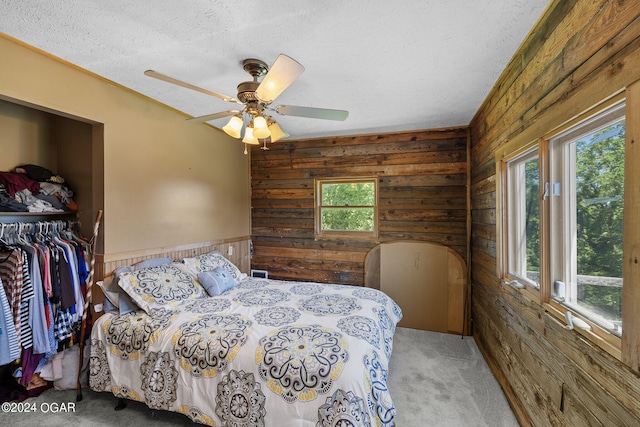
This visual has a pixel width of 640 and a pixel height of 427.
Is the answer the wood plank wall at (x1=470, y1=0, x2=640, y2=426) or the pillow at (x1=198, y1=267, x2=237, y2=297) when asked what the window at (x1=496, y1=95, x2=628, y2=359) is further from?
the pillow at (x1=198, y1=267, x2=237, y2=297)

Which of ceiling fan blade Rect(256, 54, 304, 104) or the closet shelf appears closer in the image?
ceiling fan blade Rect(256, 54, 304, 104)

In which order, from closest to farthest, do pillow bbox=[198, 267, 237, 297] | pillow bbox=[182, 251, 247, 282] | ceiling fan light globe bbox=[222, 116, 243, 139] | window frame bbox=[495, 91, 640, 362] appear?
window frame bbox=[495, 91, 640, 362]
ceiling fan light globe bbox=[222, 116, 243, 139]
pillow bbox=[198, 267, 237, 297]
pillow bbox=[182, 251, 247, 282]

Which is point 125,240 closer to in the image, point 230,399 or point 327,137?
point 230,399

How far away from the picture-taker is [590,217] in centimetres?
129

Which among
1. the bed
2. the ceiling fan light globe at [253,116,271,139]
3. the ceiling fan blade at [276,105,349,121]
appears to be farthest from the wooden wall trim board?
the ceiling fan blade at [276,105,349,121]

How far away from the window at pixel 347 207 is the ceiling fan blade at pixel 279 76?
7.59 feet

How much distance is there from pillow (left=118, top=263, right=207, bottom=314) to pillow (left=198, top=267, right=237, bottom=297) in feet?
0.20

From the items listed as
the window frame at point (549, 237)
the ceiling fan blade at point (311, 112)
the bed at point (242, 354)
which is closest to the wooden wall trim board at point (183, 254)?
the bed at point (242, 354)

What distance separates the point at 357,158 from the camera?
12.4 feet

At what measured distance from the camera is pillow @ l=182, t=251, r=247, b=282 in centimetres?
277

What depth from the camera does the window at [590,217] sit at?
3.67 feet

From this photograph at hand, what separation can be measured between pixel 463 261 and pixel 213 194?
11.1 ft

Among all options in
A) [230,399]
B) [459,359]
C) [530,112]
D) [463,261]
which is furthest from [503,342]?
[230,399]

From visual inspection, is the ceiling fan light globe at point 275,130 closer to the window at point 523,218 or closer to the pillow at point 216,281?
the pillow at point 216,281
